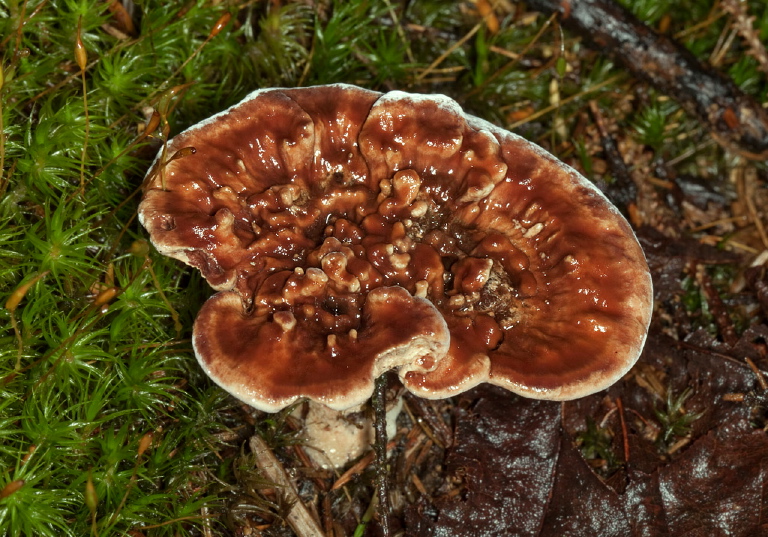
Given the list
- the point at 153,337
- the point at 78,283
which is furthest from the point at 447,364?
the point at 78,283

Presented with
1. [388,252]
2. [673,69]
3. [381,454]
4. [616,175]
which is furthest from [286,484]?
[673,69]

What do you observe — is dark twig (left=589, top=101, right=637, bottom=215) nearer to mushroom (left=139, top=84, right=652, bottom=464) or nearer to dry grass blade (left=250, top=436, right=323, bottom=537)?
mushroom (left=139, top=84, right=652, bottom=464)

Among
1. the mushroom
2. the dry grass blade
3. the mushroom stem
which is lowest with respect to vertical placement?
the dry grass blade

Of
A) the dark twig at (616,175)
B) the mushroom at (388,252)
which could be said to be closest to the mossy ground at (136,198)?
the dark twig at (616,175)

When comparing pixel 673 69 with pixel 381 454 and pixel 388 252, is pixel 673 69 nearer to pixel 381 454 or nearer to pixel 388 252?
pixel 388 252

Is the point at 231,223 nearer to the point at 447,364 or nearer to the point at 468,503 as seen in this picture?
the point at 447,364

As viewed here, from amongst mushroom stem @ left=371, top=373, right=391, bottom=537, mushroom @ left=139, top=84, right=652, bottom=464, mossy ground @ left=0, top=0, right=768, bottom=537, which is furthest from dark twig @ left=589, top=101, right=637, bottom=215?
mushroom stem @ left=371, top=373, right=391, bottom=537
